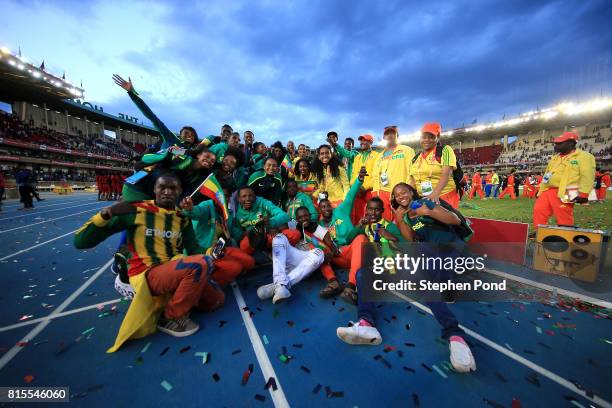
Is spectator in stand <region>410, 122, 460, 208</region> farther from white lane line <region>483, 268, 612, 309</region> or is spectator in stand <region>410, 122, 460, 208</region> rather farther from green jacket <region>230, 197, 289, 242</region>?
green jacket <region>230, 197, 289, 242</region>

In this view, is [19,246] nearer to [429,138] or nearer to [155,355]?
[155,355]

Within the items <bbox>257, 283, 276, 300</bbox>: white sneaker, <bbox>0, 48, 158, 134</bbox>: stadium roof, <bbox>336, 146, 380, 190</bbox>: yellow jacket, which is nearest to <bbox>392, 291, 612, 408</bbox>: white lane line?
<bbox>257, 283, 276, 300</bbox>: white sneaker

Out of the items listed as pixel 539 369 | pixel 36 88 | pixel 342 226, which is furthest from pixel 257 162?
pixel 36 88

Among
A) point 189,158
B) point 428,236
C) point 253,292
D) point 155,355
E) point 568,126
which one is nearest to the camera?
point 155,355

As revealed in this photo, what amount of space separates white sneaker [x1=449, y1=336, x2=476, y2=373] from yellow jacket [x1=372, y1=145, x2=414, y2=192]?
230cm

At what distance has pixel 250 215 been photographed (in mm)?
3564

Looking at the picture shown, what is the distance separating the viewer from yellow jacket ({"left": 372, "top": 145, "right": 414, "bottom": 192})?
11.9ft

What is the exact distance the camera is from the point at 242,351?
1977mm

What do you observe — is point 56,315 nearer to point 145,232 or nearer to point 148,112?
point 145,232

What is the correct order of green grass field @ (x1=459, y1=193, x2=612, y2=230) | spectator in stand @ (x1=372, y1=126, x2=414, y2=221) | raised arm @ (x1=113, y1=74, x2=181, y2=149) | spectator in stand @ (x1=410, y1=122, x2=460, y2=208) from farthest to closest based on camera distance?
green grass field @ (x1=459, y1=193, x2=612, y2=230) → raised arm @ (x1=113, y1=74, x2=181, y2=149) → spectator in stand @ (x1=372, y1=126, x2=414, y2=221) → spectator in stand @ (x1=410, y1=122, x2=460, y2=208)

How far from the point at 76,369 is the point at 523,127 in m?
49.5

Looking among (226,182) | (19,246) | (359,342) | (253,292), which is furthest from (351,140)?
(19,246)

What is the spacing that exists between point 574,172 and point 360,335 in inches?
167

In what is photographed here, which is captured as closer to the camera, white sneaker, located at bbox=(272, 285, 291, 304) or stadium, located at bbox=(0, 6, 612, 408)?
stadium, located at bbox=(0, 6, 612, 408)
